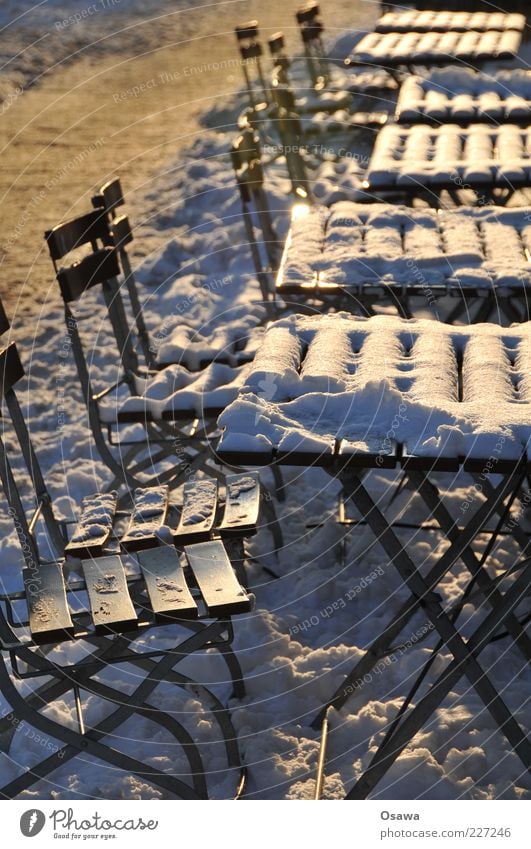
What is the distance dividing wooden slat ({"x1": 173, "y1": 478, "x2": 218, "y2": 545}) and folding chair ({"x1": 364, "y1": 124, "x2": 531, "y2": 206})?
2752 millimetres

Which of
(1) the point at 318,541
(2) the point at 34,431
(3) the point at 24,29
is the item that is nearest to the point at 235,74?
(3) the point at 24,29

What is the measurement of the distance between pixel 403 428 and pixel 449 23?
8.15 meters

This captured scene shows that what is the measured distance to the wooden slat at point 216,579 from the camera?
11.8 ft

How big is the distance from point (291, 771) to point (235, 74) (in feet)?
37.2

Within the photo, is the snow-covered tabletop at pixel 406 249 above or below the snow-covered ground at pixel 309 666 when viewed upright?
above

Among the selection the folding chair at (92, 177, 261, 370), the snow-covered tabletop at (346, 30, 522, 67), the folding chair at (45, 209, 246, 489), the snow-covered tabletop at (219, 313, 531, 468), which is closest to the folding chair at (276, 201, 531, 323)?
the folding chair at (92, 177, 261, 370)

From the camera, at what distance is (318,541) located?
5.30 meters

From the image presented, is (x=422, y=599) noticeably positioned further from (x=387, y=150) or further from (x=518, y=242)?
(x=387, y=150)

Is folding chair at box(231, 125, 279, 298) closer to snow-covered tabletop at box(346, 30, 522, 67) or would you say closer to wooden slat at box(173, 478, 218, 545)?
snow-covered tabletop at box(346, 30, 522, 67)

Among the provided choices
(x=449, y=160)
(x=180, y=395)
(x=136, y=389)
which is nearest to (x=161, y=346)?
(x=136, y=389)

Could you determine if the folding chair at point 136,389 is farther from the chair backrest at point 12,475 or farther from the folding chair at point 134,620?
the folding chair at point 134,620

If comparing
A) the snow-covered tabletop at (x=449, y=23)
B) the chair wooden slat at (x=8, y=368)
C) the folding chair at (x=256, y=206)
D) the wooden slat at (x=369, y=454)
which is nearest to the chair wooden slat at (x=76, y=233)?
the chair wooden slat at (x=8, y=368)

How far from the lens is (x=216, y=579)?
3773 mm
